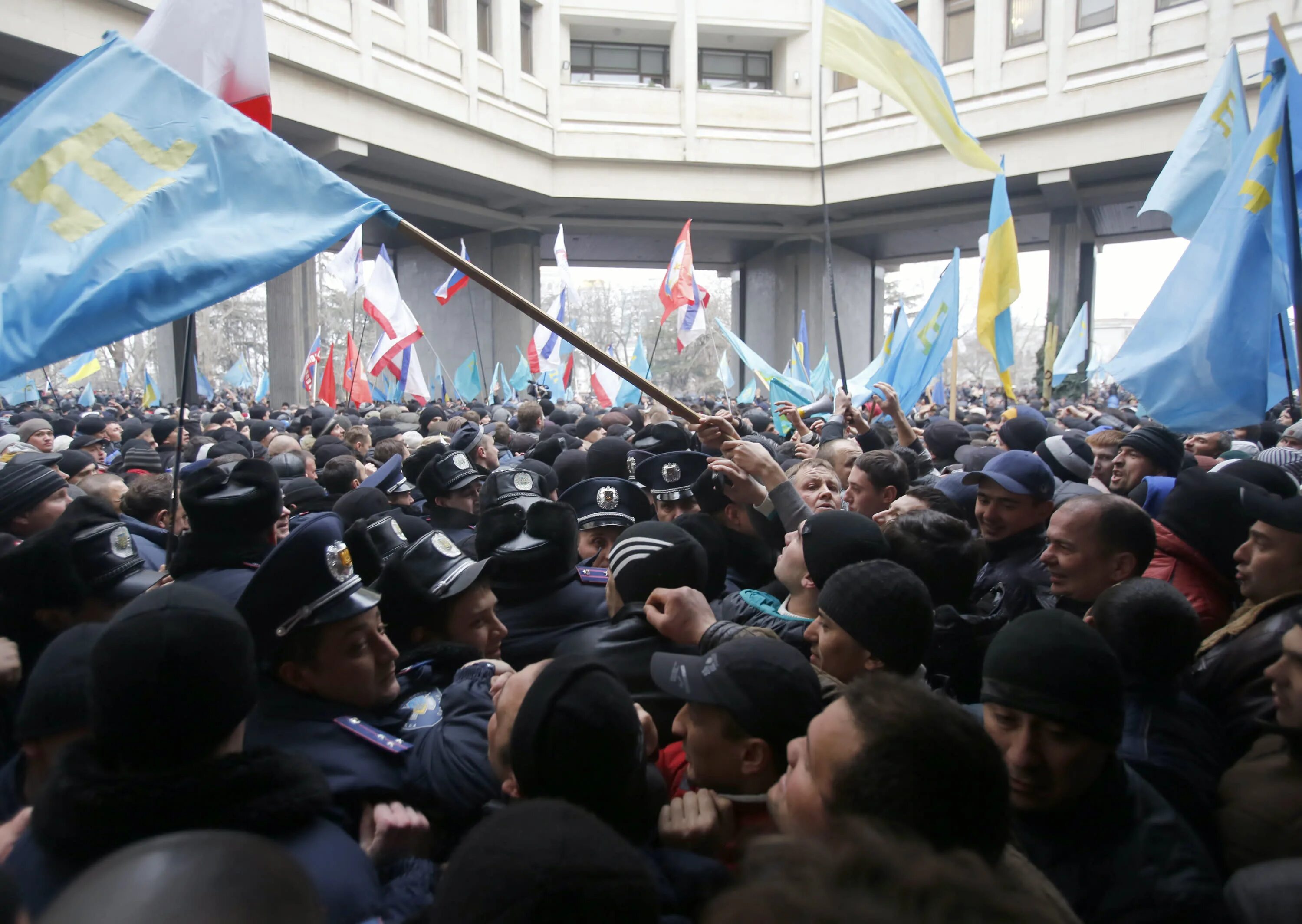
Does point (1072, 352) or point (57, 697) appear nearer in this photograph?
point (57, 697)

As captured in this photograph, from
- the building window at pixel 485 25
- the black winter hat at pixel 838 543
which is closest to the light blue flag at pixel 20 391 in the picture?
the building window at pixel 485 25

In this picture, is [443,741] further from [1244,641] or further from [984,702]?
Answer: [1244,641]

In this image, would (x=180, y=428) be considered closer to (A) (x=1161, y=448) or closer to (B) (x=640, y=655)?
(B) (x=640, y=655)

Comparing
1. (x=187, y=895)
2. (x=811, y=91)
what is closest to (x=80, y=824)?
(x=187, y=895)

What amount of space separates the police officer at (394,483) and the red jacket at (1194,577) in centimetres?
360

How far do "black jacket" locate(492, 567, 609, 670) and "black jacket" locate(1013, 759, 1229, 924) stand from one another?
146 centimetres

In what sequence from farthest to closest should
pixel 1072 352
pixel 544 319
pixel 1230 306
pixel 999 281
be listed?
pixel 1072 352
pixel 999 281
pixel 1230 306
pixel 544 319

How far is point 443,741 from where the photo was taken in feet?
6.25

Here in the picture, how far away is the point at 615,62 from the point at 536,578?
2813 cm

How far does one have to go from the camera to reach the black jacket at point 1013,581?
327 cm

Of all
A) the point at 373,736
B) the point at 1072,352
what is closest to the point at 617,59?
the point at 1072,352

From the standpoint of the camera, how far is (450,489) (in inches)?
179

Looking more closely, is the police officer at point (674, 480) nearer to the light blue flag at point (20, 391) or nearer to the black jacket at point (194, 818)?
the black jacket at point (194, 818)

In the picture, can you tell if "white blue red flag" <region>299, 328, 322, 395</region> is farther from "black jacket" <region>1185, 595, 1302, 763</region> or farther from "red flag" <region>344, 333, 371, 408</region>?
"black jacket" <region>1185, 595, 1302, 763</region>
